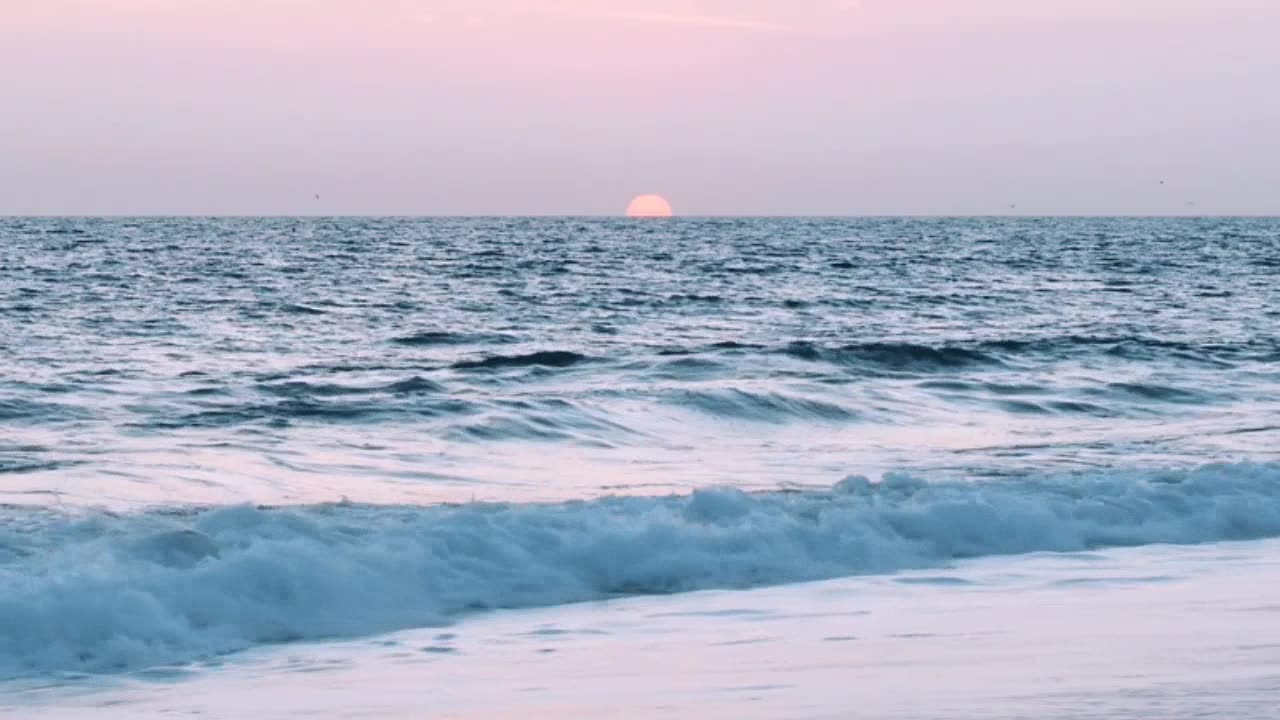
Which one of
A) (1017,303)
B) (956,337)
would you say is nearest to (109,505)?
(956,337)

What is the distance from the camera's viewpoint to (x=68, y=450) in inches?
499

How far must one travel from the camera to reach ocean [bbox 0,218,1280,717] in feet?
20.2

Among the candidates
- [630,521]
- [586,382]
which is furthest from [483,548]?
[586,382]

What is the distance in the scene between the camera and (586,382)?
18641mm

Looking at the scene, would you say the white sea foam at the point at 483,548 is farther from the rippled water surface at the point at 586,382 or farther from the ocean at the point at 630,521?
the rippled water surface at the point at 586,382

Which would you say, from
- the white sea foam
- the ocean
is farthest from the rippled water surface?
the white sea foam

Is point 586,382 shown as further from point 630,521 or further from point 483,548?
point 483,548

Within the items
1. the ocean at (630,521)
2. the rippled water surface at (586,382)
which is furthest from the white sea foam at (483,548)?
the rippled water surface at (586,382)

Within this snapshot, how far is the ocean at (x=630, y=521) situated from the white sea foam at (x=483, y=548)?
0.08 ft

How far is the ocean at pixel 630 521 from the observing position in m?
6.15

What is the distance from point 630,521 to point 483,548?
0.94 metres

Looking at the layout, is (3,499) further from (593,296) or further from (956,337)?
(593,296)

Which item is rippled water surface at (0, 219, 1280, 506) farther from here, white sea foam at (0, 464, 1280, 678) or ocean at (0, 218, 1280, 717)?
white sea foam at (0, 464, 1280, 678)

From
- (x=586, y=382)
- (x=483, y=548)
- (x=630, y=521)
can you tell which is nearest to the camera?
(x=483, y=548)
